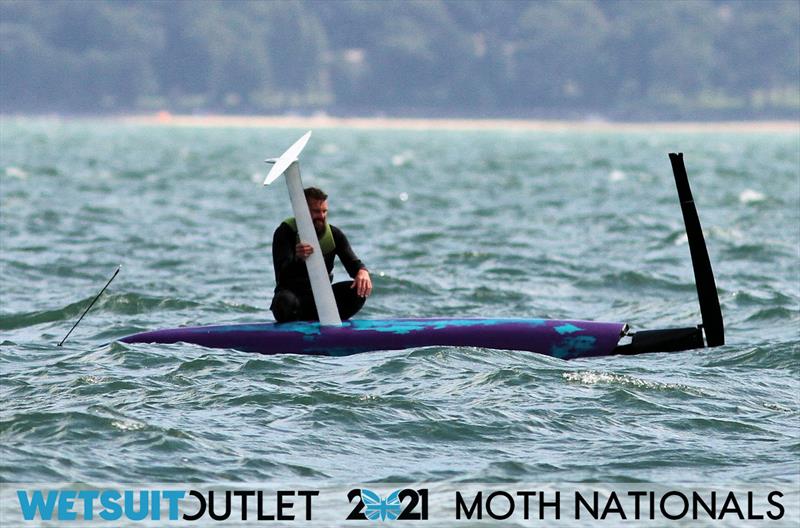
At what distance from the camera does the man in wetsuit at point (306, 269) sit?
12500 mm

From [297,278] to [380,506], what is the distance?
4726mm

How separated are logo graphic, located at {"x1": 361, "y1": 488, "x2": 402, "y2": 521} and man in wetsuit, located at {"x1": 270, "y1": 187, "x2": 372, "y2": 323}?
4.05 metres

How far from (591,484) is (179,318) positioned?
7.47 metres

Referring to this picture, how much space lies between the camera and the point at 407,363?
12.1 m

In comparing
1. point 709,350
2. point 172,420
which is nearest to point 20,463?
point 172,420

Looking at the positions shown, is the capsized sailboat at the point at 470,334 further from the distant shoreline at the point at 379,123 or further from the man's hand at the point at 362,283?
the distant shoreline at the point at 379,123

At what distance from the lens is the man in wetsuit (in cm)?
1250

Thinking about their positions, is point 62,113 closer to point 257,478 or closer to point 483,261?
point 483,261

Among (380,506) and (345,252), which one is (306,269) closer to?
(345,252)

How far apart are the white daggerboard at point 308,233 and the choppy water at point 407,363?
66 centimetres

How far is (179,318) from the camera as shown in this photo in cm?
1547

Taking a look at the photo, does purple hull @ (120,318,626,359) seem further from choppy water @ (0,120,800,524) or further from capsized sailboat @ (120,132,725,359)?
choppy water @ (0,120,800,524)

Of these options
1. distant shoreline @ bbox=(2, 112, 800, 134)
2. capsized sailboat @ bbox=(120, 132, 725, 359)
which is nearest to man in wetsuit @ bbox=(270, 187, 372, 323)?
capsized sailboat @ bbox=(120, 132, 725, 359)

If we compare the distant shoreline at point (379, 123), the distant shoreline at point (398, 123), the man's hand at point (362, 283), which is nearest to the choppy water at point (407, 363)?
the man's hand at point (362, 283)
